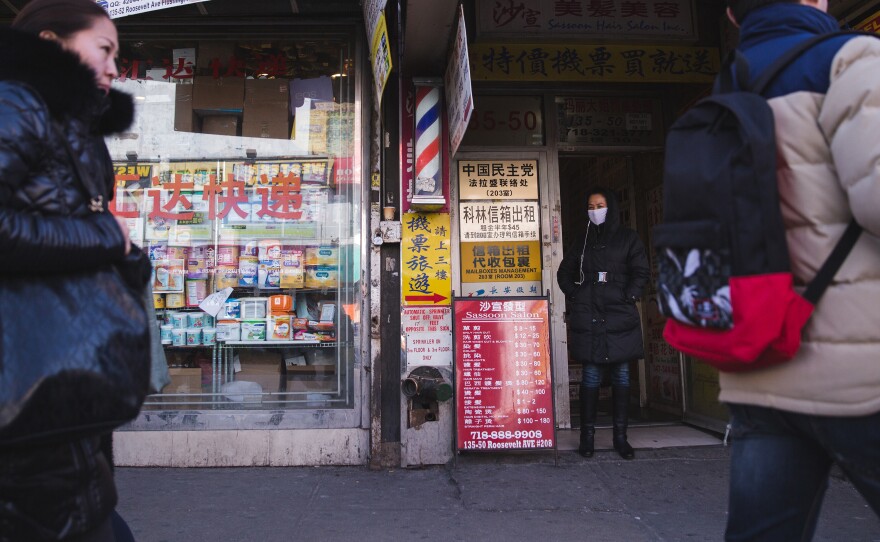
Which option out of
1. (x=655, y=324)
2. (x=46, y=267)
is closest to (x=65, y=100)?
(x=46, y=267)

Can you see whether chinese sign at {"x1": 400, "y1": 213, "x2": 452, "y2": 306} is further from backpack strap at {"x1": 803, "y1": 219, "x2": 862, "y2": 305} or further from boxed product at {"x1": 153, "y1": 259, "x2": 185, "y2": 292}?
backpack strap at {"x1": 803, "y1": 219, "x2": 862, "y2": 305}

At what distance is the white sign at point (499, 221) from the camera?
5.43m

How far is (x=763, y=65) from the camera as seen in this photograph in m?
1.52

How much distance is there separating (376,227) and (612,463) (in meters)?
2.54

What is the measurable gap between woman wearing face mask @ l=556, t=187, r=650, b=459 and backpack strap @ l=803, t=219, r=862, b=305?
3387mm

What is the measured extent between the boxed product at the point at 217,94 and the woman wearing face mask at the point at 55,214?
370 cm

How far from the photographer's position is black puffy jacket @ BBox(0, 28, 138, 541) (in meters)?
1.16

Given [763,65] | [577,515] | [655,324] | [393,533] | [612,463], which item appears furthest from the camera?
[655,324]

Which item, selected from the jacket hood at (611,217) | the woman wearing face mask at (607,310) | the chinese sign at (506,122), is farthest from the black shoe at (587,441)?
the chinese sign at (506,122)

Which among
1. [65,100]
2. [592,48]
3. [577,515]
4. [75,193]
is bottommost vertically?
[577,515]

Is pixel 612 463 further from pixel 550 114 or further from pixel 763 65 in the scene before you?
pixel 763 65

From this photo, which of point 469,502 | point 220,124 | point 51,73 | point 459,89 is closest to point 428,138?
point 459,89

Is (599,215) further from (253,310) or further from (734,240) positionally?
(734,240)

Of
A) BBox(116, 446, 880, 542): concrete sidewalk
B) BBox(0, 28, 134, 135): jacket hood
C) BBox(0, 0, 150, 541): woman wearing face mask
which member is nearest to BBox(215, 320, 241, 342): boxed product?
BBox(116, 446, 880, 542): concrete sidewalk
